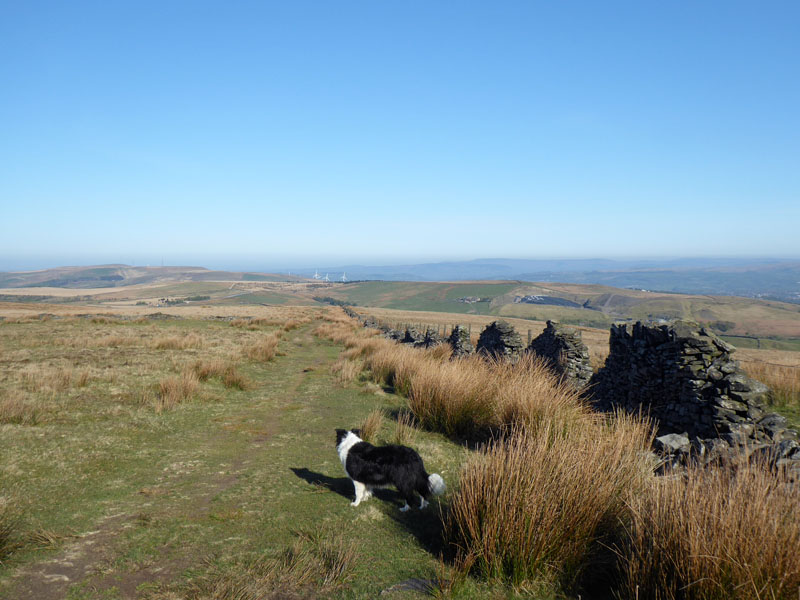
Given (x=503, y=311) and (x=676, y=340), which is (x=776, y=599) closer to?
(x=676, y=340)

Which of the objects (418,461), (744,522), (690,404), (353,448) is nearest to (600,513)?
(744,522)

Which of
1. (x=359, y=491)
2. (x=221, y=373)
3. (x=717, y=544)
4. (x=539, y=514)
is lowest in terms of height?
(x=221, y=373)

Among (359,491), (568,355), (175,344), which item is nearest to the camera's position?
(359,491)

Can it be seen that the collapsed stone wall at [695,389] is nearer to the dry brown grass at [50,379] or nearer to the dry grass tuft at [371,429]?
the dry grass tuft at [371,429]

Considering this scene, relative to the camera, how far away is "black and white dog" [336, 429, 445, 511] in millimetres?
5016

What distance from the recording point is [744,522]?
2.71 metres

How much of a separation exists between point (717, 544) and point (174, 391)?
9866 mm

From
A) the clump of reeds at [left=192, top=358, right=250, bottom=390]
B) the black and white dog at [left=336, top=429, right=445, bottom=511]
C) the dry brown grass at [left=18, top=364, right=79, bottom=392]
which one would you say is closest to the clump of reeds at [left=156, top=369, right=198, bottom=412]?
the clump of reeds at [left=192, top=358, right=250, bottom=390]

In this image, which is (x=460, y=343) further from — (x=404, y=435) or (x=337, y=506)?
(x=337, y=506)

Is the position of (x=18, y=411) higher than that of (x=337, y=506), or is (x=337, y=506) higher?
(x=18, y=411)

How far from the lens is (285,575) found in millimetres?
3488

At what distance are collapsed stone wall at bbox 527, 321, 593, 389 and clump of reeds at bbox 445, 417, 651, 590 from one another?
9.30 meters

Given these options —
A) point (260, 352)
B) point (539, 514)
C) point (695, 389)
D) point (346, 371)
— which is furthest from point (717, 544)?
point (260, 352)

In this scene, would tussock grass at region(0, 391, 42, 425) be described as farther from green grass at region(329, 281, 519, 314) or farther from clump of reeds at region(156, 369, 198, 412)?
green grass at region(329, 281, 519, 314)
